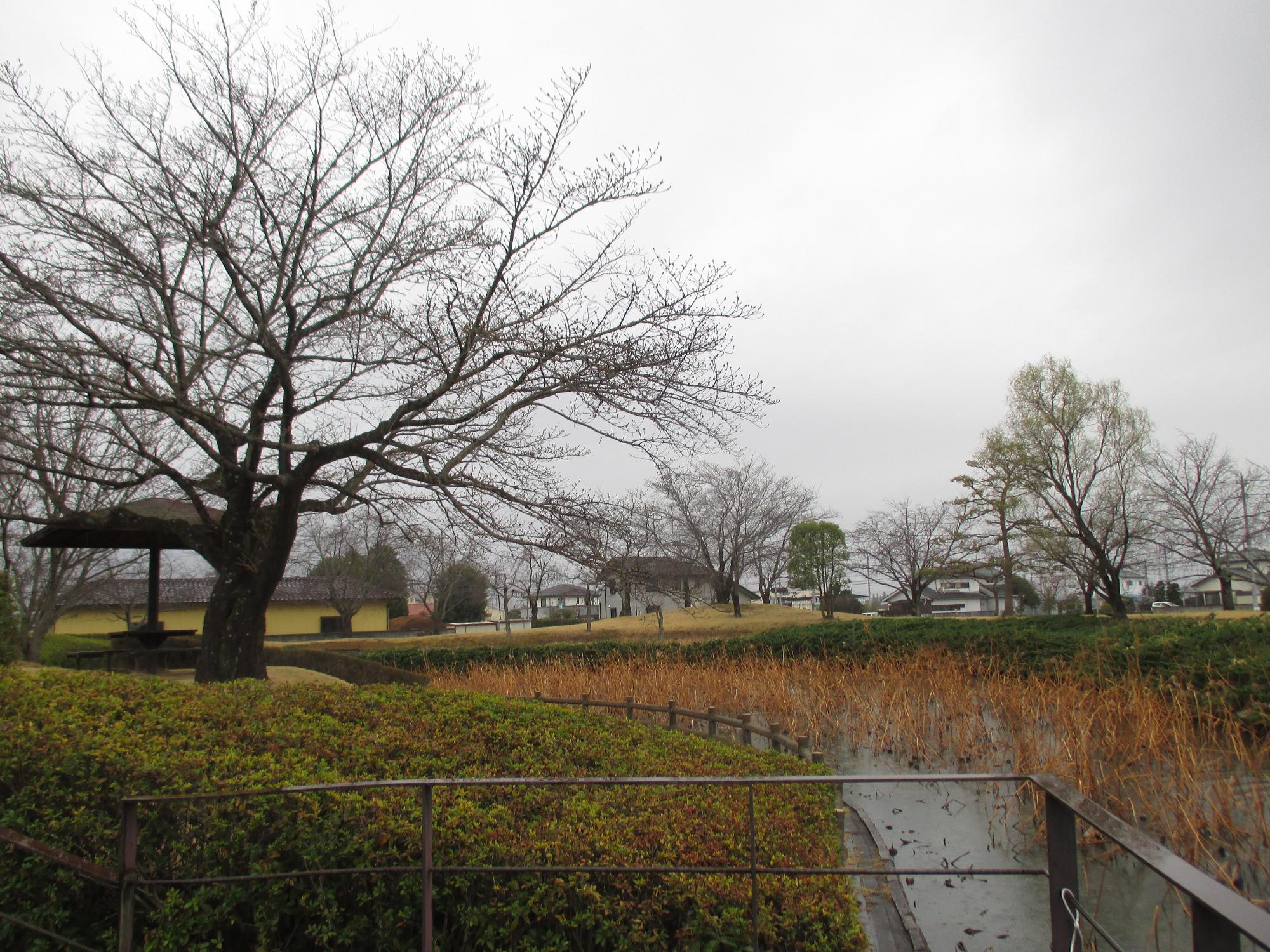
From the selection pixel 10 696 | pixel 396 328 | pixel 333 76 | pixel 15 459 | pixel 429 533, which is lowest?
pixel 10 696

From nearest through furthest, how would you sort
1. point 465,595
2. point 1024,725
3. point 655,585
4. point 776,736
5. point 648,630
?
1. point 1024,725
2. point 776,736
3. point 655,585
4. point 648,630
5. point 465,595

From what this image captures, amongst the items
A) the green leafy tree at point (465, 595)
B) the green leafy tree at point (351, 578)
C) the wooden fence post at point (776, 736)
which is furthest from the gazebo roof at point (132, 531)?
the green leafy tree at point (465, 595)

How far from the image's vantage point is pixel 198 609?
3828 cm

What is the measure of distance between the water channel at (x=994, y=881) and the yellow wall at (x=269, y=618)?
33752 millimetres

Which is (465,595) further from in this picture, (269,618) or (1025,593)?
(1025,593)

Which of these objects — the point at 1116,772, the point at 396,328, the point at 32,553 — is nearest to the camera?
the point at 1116,772

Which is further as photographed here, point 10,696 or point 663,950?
point 10,696

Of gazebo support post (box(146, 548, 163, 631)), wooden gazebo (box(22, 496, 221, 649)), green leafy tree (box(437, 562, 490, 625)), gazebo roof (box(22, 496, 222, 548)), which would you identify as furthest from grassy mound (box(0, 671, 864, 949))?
green leafy tree (box(437, 562, 490, 625))

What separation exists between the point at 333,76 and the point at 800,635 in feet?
44.0

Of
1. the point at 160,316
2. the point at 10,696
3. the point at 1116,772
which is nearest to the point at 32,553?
the point at 160,316

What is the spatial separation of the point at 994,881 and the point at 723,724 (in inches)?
160

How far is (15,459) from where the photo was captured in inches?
358

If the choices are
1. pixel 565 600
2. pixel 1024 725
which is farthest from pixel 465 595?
pixel 1024 725

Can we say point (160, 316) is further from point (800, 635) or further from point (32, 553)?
point (32, 553)
